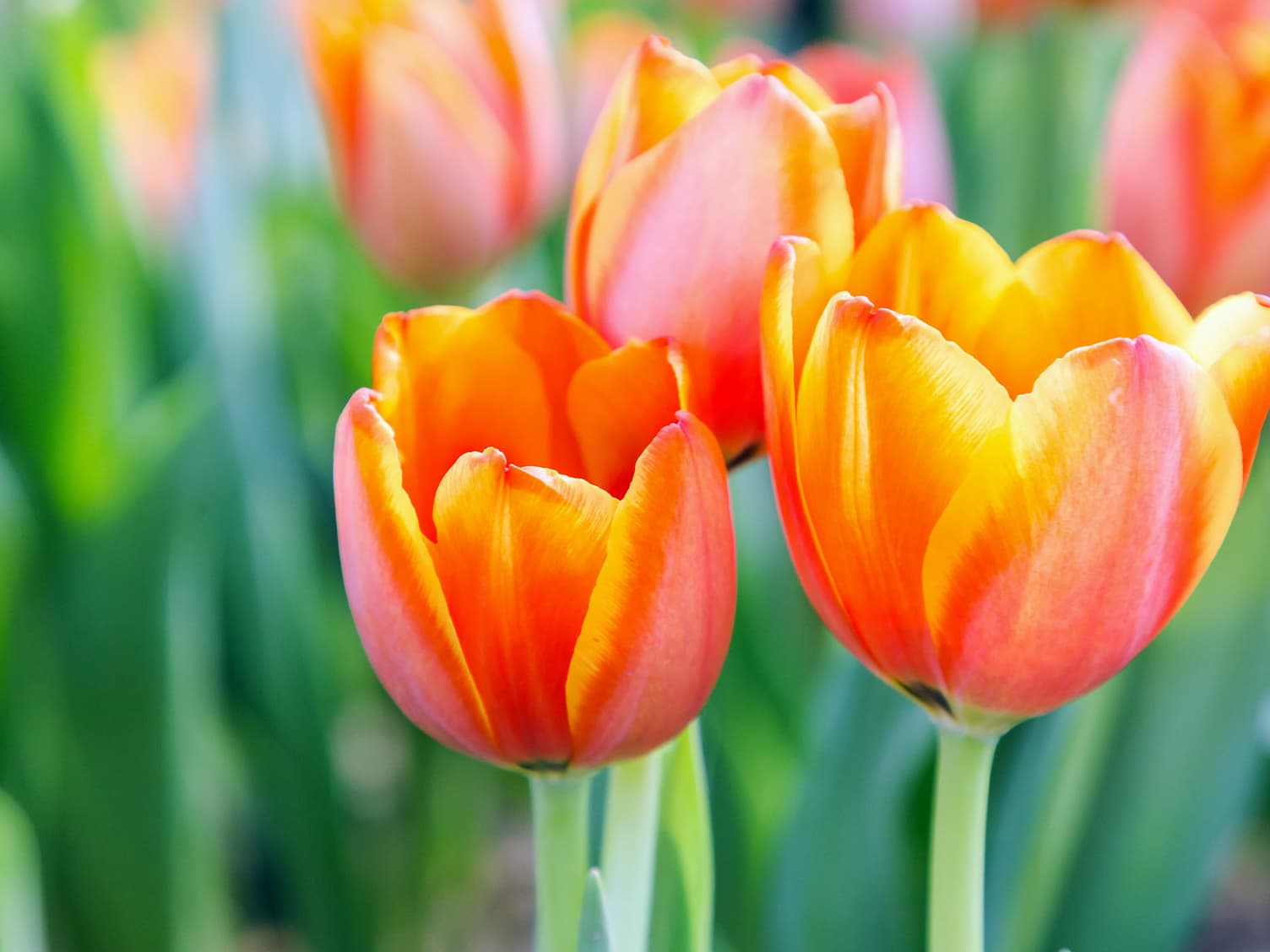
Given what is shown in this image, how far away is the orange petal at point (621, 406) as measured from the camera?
0.26 meters

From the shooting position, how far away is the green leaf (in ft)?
0.87

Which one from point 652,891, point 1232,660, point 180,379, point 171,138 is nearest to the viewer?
point 652,891

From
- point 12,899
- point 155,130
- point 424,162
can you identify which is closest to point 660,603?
point 12,899

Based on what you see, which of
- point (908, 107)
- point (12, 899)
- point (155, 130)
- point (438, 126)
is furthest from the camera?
point (155, 130)

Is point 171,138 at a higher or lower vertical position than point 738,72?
lower

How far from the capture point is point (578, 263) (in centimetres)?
31

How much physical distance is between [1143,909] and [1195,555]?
27 cm

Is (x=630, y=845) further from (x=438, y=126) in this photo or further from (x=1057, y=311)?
(x=438, y=126)

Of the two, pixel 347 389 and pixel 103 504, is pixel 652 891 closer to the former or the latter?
pixel 103 504

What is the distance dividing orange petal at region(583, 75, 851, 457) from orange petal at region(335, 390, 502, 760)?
7 cm

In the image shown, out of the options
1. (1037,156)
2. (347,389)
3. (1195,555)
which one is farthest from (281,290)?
(1195,555)

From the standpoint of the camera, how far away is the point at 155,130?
0.86m

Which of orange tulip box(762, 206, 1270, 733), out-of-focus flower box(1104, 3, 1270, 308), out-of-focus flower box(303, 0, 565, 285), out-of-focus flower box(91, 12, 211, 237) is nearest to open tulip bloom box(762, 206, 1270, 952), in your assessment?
orange tulip box(762, 206, 1270, 733)

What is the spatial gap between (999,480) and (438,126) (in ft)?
1.37
